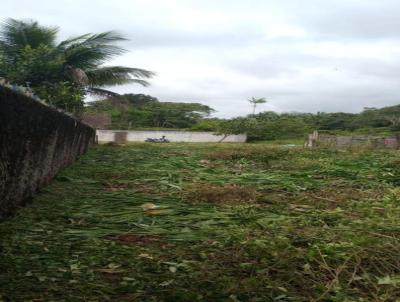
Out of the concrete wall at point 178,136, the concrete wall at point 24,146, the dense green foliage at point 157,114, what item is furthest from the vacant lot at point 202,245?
the dense green foliage at point 157,114

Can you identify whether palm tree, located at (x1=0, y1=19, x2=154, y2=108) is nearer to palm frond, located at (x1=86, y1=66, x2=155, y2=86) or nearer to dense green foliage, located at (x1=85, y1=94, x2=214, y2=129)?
palm frond, located at (x1=86, y1=66, x2=155, y2=86)

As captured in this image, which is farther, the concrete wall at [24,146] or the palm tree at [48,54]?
the palm tree at [48,54]

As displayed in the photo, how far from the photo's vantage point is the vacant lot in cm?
255

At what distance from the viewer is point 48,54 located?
38.3 feet

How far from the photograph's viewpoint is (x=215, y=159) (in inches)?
436

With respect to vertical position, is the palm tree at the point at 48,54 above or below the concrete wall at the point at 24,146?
above

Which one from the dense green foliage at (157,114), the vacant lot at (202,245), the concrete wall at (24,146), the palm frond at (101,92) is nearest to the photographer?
the vacant lot at (202,245)

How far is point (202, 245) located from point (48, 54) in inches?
377

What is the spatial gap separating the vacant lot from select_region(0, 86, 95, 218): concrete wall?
0.19 metres

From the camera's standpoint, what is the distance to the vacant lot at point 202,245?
8.36ft

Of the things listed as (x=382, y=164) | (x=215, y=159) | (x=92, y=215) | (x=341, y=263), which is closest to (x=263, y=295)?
A: (x=341, y=263)

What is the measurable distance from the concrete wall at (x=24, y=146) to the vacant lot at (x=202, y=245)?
19cm

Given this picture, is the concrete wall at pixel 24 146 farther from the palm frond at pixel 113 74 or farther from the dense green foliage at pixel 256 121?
the dense green foliage at pixel 256 121

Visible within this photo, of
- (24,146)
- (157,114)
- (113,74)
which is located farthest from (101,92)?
(157,114)
